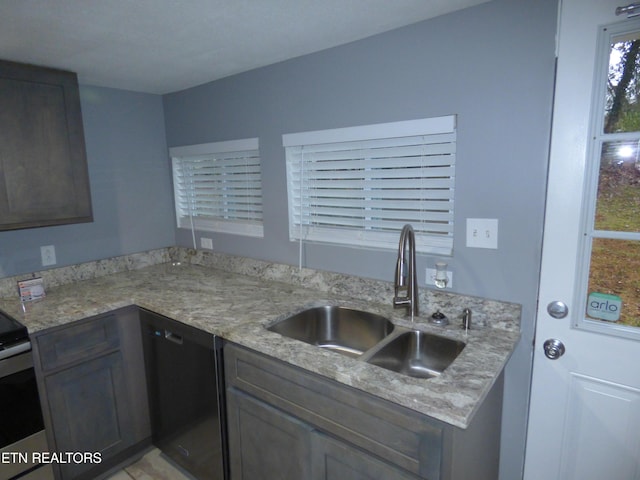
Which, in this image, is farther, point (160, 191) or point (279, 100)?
point (160, 191)

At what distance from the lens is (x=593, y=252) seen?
1264 mm

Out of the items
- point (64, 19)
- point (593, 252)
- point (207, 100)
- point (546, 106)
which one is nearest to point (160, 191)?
point (207, 100)

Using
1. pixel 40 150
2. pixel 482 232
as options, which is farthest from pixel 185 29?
pixel 482 232

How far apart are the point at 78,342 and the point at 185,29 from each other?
1562mm

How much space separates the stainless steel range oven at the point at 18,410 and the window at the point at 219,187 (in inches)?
49.7

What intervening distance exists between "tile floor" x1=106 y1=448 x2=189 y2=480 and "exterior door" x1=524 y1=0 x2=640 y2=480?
186 cm

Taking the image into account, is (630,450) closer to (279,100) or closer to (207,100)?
(279,100)

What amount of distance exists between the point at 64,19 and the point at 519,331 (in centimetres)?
215

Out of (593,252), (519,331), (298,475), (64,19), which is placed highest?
(64,19)

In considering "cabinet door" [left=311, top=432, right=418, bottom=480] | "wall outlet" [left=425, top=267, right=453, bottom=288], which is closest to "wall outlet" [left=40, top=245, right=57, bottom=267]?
"cabinet door" [left=311, top=432, right=418, bottom=480]

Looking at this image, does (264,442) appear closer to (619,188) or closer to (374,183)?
(374,183)

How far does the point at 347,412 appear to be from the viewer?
1.19 metres

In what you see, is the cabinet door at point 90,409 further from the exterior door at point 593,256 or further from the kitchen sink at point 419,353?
the exterior door at point 593,256

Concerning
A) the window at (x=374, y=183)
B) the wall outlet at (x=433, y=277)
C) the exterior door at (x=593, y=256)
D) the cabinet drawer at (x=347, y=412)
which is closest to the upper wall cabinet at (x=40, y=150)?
the window at (x=374, y=183)
